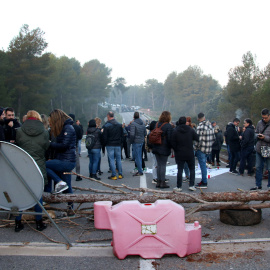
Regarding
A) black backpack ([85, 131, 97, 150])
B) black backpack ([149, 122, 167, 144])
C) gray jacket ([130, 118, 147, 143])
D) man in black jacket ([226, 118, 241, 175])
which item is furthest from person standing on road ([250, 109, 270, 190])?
black backpack ([85, 131, 97, 150])

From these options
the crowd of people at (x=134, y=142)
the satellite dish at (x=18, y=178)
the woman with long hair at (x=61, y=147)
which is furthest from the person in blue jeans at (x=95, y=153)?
the satellite dish at (x=18, y=178)

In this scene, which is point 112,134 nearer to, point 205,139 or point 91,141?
point 91,141

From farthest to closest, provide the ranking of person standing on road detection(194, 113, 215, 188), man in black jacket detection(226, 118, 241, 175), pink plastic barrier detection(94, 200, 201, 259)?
man in black jacket detection(226, 118, 241, 175) < person standing on road detection(194, 113, 215, 188) < pink plastic barrier detection(94, 200, 201, 259)

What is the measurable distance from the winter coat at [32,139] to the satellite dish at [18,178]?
2.67 feet

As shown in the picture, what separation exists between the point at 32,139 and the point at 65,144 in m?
0.70

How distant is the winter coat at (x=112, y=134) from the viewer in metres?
10.0

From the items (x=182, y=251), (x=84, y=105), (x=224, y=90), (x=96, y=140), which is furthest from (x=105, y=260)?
(x=84, y=105)

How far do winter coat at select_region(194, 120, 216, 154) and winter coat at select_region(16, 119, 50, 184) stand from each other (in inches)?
186

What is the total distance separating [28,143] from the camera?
529cm

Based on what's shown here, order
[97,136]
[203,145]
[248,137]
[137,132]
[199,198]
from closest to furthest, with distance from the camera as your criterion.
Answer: [199,198], [203,145], [97,136], [137,132], [248,137]

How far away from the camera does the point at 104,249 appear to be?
4.50 metres

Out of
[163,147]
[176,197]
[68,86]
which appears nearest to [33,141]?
[176,197]

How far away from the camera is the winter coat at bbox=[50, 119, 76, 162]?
5863 millimetres

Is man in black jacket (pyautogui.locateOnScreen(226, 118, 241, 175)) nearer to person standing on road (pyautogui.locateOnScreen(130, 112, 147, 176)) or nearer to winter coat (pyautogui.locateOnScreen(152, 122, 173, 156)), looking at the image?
person standing on road (pyautogui.locateOnScreen(130, 112, 147, 176))
